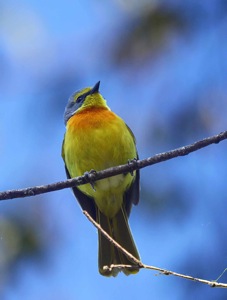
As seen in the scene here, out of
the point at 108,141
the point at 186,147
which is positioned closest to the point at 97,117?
the point at 108,141

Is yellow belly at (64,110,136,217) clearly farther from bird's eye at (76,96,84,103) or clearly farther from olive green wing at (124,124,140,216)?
bird's eye at (76,96,84,103)

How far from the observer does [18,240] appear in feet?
13.8

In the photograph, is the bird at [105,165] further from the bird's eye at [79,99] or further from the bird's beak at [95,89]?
the bird's eye at [79,99]

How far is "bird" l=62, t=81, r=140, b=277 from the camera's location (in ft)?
15.2

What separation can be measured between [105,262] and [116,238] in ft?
0.70

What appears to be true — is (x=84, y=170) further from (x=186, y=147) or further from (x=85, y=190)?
(x=186, y=147)

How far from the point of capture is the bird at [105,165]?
4645mm

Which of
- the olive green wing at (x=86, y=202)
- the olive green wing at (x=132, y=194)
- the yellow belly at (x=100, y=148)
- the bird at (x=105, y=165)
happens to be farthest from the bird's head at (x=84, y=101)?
the olive green wing at (x=86, y=202)

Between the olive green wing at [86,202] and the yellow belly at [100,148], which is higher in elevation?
the yellow belly at [100,148]

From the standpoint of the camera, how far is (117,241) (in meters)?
4.93

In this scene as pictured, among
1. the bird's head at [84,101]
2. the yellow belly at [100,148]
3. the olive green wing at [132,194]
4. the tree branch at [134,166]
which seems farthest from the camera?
the bird's head at [84,101]

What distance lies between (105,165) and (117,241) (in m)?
0.69

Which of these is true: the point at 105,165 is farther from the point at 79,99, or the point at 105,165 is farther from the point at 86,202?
the point at 79,99

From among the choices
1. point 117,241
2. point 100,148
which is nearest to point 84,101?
point 100,148
